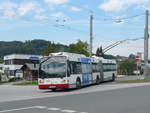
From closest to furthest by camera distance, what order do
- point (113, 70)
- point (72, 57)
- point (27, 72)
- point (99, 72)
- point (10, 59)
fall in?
point (72, 57) → point (99, 72) → point (113, 70) → point (27, 72) → point (10, 59)

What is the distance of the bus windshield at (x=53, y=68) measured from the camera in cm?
2506

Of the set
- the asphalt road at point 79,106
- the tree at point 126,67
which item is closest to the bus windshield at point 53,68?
the asphalt road at point 79,106

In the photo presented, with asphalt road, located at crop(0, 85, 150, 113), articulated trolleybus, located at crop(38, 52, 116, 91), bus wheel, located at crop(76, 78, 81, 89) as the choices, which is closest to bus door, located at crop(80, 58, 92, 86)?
articulated trolleybus, located at crop(38, 52, 116, 91)

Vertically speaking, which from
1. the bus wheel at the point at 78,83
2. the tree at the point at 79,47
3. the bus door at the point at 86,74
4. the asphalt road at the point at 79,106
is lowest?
the asphalt road at the point at 79,106

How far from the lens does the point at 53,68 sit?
25.2m

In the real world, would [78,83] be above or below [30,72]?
below

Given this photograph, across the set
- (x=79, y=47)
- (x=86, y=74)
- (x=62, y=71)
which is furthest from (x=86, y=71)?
(x=79, y=47)

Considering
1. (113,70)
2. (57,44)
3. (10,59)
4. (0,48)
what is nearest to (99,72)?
(113,70)

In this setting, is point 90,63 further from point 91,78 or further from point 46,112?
point 46,112

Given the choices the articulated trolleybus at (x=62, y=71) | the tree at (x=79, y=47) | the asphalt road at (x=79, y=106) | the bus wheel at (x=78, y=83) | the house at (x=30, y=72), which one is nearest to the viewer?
the asphalt road at (x=79, y=106)

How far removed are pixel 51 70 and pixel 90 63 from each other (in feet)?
25.3

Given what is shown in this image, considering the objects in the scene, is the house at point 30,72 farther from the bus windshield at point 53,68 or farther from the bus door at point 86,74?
the bus windshield at point 53,68

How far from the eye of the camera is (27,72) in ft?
225

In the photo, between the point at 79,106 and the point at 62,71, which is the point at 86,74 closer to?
the point at 62,71
